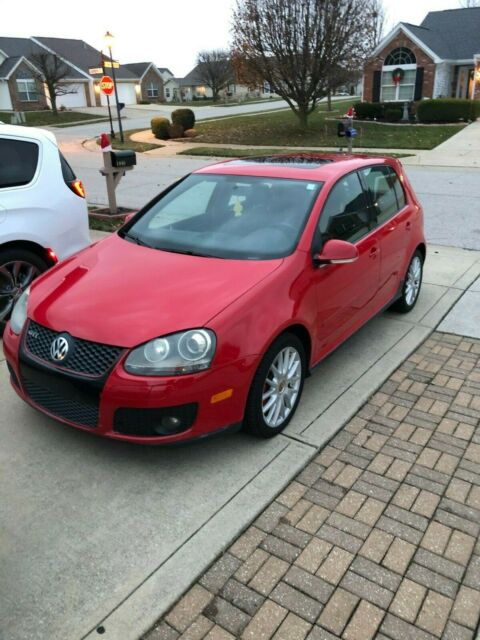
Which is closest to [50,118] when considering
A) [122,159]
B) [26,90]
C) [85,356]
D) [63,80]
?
[26,90]

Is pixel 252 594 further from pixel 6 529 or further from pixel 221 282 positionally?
pixel 221 282

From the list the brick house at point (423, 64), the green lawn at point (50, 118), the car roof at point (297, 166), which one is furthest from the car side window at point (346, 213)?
the green lawn at point (50, 118)

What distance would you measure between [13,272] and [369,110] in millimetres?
28818

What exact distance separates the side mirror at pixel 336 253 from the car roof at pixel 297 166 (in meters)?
0.64

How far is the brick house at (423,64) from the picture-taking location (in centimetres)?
3325

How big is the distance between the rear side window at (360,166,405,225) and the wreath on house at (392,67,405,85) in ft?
105

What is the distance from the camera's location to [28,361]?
10.7ft

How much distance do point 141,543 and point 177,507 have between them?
0.28 m

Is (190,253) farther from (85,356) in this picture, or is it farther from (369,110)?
(369,110)

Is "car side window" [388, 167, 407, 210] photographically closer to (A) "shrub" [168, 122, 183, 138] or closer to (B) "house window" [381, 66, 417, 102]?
(A) "shrub" [168, 122, 183, 138]

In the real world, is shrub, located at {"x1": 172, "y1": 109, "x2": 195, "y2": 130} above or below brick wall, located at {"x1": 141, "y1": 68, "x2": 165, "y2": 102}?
below

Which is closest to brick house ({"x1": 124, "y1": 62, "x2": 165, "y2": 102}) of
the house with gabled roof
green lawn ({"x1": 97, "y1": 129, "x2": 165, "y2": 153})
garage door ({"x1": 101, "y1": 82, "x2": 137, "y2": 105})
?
the house with gabled roof

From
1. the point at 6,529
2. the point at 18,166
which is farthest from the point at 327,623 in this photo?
the point at 18,166

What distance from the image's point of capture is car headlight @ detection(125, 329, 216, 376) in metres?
2.91
